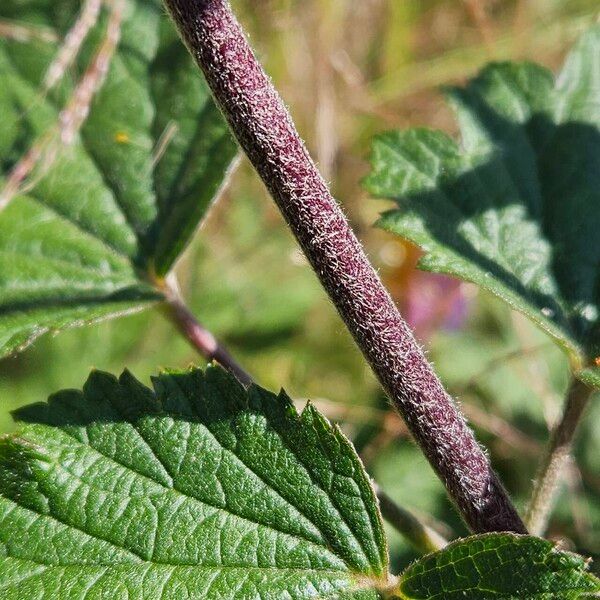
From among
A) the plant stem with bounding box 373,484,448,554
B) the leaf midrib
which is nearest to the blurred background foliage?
the plant stem with bounding box 373,484,448,554

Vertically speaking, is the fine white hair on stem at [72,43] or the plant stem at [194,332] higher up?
the fine white hair on stem at [72,43]

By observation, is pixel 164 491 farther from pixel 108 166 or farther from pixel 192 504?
pixel 108 166

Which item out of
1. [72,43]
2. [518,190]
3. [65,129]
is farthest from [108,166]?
[518,190]

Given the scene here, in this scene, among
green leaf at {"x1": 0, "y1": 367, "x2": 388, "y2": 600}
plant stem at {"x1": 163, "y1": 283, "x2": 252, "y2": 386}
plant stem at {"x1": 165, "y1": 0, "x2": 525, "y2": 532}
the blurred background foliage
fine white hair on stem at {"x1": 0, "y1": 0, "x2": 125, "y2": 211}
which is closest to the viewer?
plant stem at {"x1": 165, "y1": 0, "x2": 525, "y2": 532}

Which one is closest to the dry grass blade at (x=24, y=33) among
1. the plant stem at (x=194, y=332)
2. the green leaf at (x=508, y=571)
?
the plant stem at (x=194, y=332)

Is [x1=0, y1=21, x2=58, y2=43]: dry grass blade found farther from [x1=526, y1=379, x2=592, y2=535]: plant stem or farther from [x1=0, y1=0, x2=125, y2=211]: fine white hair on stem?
Answer: [x1=526, y1=379, x2=592, y2=535]: plant stem

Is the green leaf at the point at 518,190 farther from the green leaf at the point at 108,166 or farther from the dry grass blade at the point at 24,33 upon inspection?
the dry grass blade at the point at 24,33
